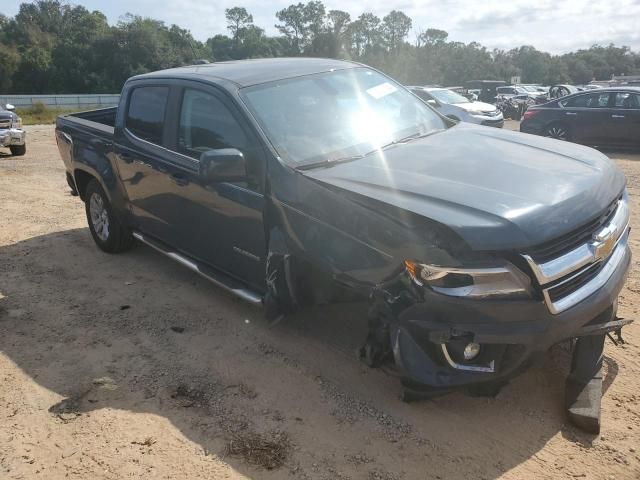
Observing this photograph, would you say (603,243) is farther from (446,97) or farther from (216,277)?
(446,97)

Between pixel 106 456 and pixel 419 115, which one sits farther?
pixel 419 115

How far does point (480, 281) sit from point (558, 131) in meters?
11.3

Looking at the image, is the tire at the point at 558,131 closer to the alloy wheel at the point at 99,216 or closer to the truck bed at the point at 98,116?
the truck bed at the point at 98,116

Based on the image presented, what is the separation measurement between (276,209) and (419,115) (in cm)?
156

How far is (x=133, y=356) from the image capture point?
385 centimetres

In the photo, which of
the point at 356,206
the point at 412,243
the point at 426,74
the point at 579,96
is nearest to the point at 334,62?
the point at 356,206

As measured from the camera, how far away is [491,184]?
9.60ft

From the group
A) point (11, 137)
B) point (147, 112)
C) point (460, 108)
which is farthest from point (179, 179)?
point (460, 108)

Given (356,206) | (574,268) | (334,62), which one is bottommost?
(574,268)

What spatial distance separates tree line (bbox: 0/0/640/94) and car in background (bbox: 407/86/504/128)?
58655mm

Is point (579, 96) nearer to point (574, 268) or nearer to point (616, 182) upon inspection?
point (616, 182)

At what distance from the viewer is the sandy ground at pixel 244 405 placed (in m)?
2.75

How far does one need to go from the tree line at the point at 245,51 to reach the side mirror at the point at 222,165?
68.8 metres

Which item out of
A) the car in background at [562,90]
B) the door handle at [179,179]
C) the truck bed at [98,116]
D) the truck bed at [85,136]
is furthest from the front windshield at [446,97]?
the door handle at [179,179]
